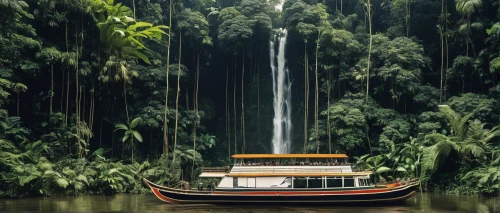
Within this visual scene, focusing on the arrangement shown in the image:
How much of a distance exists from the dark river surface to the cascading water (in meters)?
14.6

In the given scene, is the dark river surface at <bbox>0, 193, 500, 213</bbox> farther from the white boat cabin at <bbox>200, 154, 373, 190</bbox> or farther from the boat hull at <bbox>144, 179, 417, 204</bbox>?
the white boat cabin at <bbox>200, 154, 373, 190</bbox>

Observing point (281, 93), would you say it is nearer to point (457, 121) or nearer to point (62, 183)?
point (457, 121)

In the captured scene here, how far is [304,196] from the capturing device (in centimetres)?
2195

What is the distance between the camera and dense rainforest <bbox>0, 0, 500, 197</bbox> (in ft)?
85.8

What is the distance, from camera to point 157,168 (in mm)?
29453

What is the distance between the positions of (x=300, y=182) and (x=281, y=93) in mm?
16321

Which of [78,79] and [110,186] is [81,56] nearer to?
[78,79]

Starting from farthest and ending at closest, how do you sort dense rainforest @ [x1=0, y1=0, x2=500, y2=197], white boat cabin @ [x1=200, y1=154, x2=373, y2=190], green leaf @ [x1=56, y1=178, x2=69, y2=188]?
dense rainforest @ [x1=0, y1=0, x2=500, y2=197] < green leaf @ [x1=56, y1=178, x2=69, y2=188] < white boat cabin @ [x1=200, y1=154, x2=373, y2=190]

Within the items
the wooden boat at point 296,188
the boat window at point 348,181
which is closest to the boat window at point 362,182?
the wooden boat at point 296,188

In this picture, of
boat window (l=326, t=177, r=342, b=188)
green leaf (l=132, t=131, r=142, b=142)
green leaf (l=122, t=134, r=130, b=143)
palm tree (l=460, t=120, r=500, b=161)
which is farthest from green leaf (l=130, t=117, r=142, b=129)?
palm tree (l=460, t=120, r=500, b=161)

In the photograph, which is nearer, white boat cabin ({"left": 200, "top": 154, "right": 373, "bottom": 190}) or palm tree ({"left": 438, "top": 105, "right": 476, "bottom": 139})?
white boat cabin ({"left": 200, "top": 154, "right": 373, "bottom": 190})

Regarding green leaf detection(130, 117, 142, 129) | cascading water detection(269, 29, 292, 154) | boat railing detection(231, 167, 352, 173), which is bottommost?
boat railing detection(231, 167, 352, 173)

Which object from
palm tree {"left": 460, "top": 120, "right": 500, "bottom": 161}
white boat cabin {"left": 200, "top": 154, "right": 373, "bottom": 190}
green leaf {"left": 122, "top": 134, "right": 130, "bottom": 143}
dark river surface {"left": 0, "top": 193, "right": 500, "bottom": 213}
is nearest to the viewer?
dark river surface {"left": 0, "top": 193, "right": 500, "bottom": 213}

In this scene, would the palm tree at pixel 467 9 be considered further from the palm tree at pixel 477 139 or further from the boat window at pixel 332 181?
the boat window at pixel 332 181
